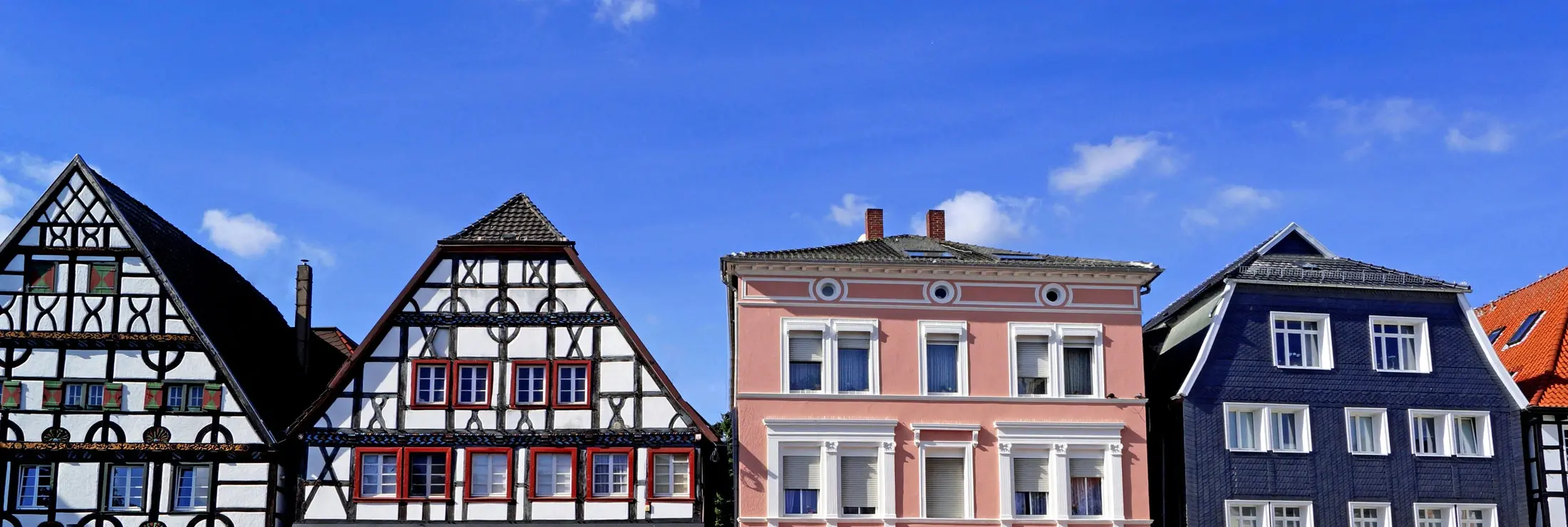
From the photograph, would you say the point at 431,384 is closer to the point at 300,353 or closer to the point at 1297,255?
the point at 300,353

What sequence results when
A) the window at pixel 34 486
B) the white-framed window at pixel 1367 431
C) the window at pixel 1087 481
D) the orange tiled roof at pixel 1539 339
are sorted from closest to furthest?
1. the window at pixel 34 486
2. the window at pixel 1087 481
3. the white-framed window at pixel 1367 431
4. the orange tiled roof at pixel 1539 339

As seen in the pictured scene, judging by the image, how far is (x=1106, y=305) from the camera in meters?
37.2

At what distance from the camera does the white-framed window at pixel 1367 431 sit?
37.1m

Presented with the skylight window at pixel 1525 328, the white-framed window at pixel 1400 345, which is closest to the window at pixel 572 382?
the white-framed window at pixel 1400 345

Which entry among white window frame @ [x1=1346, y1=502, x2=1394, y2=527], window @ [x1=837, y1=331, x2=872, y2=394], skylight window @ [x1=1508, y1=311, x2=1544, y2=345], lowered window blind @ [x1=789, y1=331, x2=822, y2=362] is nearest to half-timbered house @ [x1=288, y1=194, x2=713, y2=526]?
lowered window blind @ [x1=789, y1=331, x2=822, y2=362]

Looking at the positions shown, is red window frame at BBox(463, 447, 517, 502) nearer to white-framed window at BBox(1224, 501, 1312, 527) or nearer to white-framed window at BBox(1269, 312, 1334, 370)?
white-framed window at BBox(1224, 501, 1312, 527)

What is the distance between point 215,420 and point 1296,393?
24.2m

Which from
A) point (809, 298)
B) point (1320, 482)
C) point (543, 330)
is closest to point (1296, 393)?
point (1320, 482)

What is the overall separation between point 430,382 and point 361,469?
2.40 metres

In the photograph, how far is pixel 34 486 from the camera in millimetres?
35312

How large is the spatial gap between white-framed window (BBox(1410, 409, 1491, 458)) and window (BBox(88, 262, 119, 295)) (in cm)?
2947

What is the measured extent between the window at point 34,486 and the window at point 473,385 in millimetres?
8886

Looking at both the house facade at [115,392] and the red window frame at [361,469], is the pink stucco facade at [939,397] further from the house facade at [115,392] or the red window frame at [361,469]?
the house facade at [115,392]

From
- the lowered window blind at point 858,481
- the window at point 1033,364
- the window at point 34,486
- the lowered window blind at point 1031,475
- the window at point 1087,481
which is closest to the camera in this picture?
the window at point 34,486
